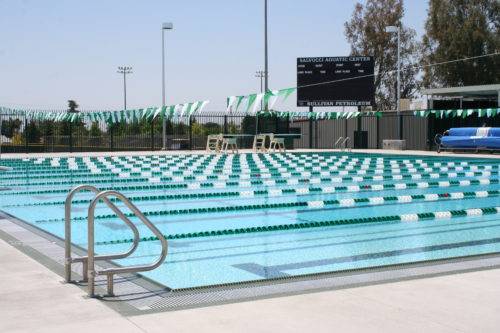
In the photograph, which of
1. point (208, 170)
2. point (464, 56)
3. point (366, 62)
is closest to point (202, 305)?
point (208, 170)

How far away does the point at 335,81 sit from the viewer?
33031mm

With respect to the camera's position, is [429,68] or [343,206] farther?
[429,68]

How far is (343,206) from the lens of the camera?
33.0 ft

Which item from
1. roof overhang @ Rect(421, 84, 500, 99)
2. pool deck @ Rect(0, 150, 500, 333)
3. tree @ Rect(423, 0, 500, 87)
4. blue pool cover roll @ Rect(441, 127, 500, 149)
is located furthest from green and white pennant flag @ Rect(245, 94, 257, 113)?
tree @ Rect(423, 0, 500, 87)

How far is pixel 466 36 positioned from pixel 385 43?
8583 mm

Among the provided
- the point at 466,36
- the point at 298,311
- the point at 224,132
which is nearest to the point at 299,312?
the point at 298,311

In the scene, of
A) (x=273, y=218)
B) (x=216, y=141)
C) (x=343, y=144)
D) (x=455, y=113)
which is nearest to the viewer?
(x=273, y=218)

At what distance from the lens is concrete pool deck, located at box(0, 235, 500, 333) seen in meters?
3.57

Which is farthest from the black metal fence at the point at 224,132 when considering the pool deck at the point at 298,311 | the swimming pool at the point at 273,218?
the pool deck at the point at 298,311

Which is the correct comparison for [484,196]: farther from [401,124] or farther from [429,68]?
[429,68]

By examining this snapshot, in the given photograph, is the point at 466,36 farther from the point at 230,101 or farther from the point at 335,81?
the point at 230,101

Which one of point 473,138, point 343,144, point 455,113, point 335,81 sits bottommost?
point 343,144

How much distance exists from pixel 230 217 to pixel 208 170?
834 cm

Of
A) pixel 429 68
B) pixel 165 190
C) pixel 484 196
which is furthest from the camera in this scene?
pixel 429 68
